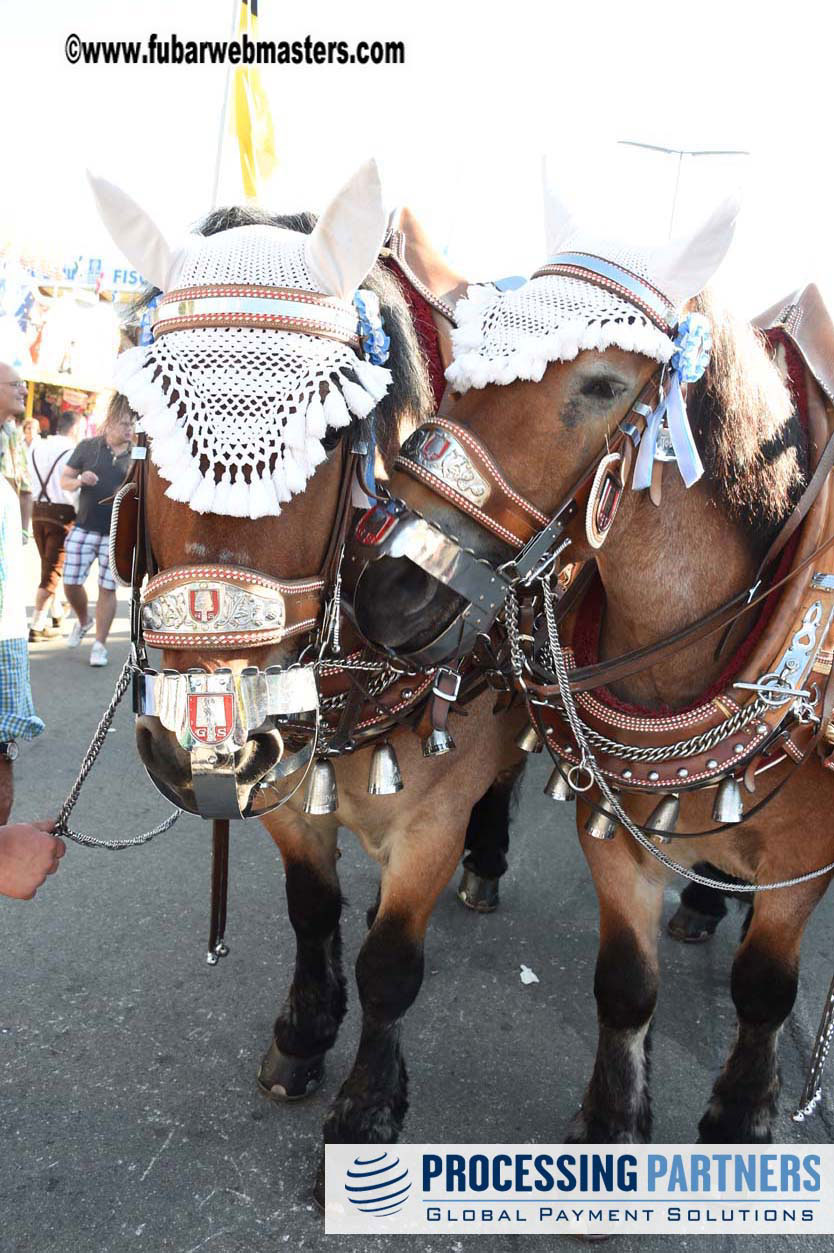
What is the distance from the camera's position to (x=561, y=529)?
1.51 meters

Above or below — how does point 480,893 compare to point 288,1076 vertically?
below

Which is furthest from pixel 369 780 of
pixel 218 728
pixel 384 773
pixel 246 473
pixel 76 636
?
pixel 76 636

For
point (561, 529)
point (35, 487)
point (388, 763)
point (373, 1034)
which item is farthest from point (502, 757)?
point (35, 487)

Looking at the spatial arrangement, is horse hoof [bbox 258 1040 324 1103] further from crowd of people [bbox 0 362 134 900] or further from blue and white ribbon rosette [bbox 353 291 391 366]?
blue and white ribbon rosette [bbox 353 291 391 366]

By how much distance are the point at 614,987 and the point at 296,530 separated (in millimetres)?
1378

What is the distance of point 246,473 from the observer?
A: 4.63 ft

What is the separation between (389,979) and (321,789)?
1.68 feet

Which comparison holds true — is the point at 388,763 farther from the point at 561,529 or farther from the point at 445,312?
the point at 445,312

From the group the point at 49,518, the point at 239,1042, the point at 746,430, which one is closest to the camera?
the point at 746,430

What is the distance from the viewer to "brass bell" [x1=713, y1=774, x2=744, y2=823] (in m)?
1.77

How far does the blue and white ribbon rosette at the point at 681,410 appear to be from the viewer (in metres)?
1.46

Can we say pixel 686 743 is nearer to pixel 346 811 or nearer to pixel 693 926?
pixel 346 811

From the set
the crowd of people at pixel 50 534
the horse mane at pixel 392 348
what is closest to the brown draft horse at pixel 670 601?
the horse mane at pixel 392 348

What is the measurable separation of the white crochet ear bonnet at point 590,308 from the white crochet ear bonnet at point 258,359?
20 centimetres
